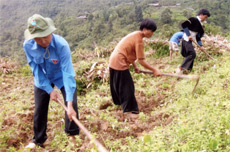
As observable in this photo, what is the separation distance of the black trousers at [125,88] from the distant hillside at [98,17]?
330 inches

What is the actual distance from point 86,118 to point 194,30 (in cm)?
322

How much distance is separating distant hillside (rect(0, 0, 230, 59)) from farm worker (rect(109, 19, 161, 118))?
837cm

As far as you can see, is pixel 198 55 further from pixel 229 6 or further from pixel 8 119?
pixel 229 6

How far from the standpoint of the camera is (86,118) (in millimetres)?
3621

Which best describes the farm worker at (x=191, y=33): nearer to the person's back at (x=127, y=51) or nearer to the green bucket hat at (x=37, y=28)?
the person's back at (x=127, y=51)

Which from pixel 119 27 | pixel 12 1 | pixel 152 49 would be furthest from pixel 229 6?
pixel 12 1

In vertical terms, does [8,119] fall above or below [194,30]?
below

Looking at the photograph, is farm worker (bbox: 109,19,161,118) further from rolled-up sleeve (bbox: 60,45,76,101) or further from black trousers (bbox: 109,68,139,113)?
rolled-up sleeve (bbox: 60,45,76,101)

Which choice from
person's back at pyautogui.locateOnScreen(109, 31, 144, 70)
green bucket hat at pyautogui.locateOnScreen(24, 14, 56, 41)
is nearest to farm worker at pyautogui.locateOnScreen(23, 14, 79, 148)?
green bucket hat at pyautogui.locateOnScreen(24, 14, 56, 41)

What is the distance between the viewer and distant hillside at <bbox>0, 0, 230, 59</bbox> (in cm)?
3841

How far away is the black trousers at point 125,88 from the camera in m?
3.37

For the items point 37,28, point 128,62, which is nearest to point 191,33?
point 128,62

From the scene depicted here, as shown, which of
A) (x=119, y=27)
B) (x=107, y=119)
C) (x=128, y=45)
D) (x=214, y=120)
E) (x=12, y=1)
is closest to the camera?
(x=214, y=120)

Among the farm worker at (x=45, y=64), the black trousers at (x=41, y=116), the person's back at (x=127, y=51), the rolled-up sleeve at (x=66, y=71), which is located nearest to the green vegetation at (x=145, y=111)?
the black trousers at (x=41, y=116)
